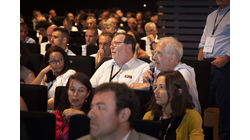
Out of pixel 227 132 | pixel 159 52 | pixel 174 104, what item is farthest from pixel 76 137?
pixel 227 132

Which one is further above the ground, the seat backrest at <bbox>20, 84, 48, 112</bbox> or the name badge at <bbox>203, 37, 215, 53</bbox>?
the name badge at <bbox>203, 37, 215, 53</bbox>

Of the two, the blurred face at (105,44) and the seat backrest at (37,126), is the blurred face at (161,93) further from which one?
the blurred face at (105,44)

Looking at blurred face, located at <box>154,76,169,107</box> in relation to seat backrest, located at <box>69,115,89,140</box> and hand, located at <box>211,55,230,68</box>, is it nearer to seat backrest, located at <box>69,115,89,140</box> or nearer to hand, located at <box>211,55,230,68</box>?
seat backrest, located at <box>69,115,89,140</box>

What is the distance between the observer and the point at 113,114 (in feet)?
7.21

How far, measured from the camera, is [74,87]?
3631mm

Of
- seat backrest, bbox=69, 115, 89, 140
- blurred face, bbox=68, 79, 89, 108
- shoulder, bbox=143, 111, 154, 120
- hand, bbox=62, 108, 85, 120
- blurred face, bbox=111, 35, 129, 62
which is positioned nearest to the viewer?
seat backrest, bbox=69, 115, 89, 140

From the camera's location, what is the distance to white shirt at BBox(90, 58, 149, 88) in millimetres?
4816

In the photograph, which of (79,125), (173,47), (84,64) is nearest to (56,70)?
(84,64)

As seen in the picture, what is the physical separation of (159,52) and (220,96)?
131cm

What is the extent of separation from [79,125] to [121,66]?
2.49 metres

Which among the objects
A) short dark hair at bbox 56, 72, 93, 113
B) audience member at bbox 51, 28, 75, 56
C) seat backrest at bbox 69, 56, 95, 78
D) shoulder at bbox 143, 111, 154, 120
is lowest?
shoulder at bbox 143, 111, 154, 120

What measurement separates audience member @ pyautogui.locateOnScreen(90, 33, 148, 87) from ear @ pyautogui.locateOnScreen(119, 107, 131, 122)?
2.54m

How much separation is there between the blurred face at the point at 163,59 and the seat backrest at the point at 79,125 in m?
1.77

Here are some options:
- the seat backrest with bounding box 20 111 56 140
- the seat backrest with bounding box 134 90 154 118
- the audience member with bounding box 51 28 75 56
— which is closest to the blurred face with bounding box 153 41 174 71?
the seat backrest with bounding box 134 90 154 118
